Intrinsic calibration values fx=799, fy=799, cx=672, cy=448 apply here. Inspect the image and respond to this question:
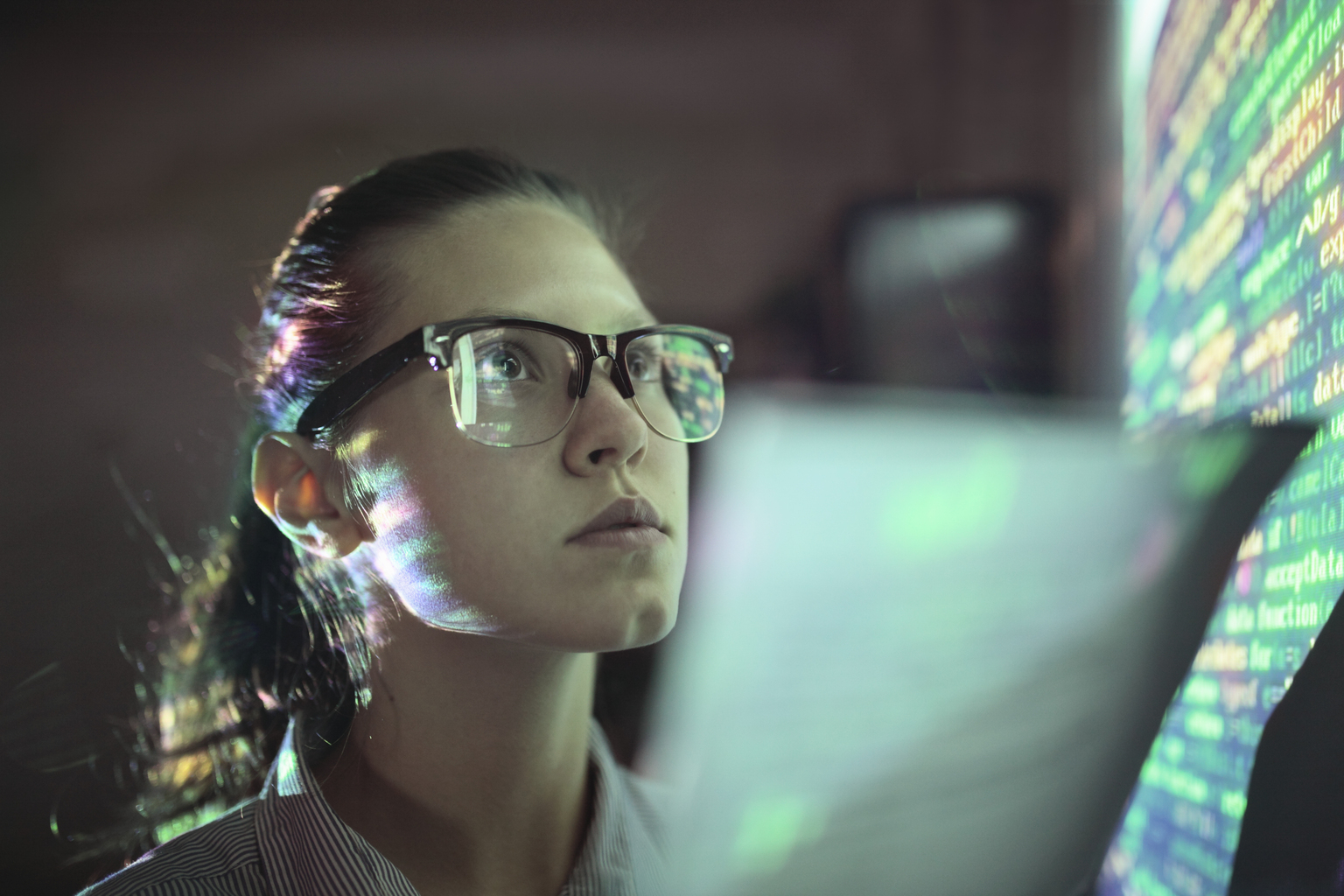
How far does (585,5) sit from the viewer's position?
756 mm

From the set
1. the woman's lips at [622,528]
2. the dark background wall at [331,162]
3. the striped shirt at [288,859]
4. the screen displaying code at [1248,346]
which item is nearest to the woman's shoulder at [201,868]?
the striped shirt at [288,859]

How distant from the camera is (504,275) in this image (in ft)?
1.68

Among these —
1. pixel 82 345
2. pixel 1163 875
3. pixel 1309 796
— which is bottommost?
pixel 1163 875

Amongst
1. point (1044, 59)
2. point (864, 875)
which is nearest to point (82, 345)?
point (864, 875)

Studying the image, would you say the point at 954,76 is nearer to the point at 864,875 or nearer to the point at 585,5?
the point at 585,5

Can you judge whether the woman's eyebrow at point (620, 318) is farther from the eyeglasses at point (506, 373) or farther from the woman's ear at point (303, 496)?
the woman's ear at point (303, 496)

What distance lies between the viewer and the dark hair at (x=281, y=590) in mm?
561

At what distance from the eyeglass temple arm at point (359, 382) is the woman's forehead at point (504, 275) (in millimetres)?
18

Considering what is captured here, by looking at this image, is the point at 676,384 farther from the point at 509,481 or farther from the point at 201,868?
the point at 201,868

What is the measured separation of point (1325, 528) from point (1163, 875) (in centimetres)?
28

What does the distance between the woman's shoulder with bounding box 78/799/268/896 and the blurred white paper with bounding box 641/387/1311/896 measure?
269 mm

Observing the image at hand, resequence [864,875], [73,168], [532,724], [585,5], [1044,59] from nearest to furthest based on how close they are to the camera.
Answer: [864,875] → [532,724] → [73,168] → [585,5] → [1044,59]

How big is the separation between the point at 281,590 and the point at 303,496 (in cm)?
11

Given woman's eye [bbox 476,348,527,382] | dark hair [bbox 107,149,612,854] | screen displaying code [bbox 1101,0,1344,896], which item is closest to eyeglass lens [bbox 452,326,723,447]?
woman's eye [bbox 476,348,527,382]
